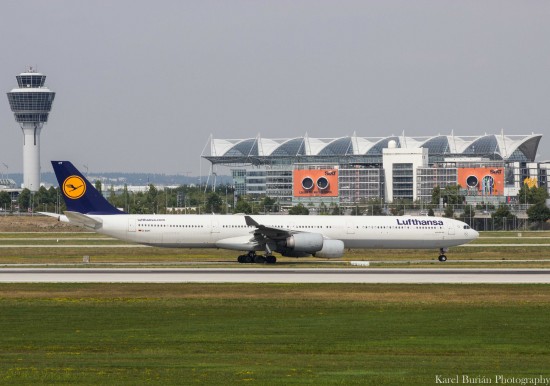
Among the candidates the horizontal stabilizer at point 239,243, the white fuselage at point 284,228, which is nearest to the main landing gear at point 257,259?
the horizontal stabilizer at point 239,243

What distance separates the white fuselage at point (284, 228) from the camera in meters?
62.6

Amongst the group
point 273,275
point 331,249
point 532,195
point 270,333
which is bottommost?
point 270,333

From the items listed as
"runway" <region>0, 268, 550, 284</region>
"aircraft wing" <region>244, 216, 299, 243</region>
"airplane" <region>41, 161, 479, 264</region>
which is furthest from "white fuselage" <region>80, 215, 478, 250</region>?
"runway" <region>0, 268, 550, 284</region>

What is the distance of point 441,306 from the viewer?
3578 cm

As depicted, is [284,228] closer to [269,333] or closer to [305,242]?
[305,242]

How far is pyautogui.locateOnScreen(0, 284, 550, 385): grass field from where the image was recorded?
2184cm

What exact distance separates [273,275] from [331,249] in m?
12.1

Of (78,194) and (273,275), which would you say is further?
(78,194)

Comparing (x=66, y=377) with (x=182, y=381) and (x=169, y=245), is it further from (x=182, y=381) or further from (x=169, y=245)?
(x=169, y=245)

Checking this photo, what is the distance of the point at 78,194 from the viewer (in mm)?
63219

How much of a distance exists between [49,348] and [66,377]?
15.3 feet

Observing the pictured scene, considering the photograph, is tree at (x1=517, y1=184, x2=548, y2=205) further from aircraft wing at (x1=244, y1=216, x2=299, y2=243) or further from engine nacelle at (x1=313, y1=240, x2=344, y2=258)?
aircraft wing at (x1=244, y1=216, x2=299, y2=243)

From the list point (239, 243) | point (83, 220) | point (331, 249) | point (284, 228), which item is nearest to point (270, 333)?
point (331, 249)

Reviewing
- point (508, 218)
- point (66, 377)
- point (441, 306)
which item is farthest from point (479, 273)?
point (508, 218)
